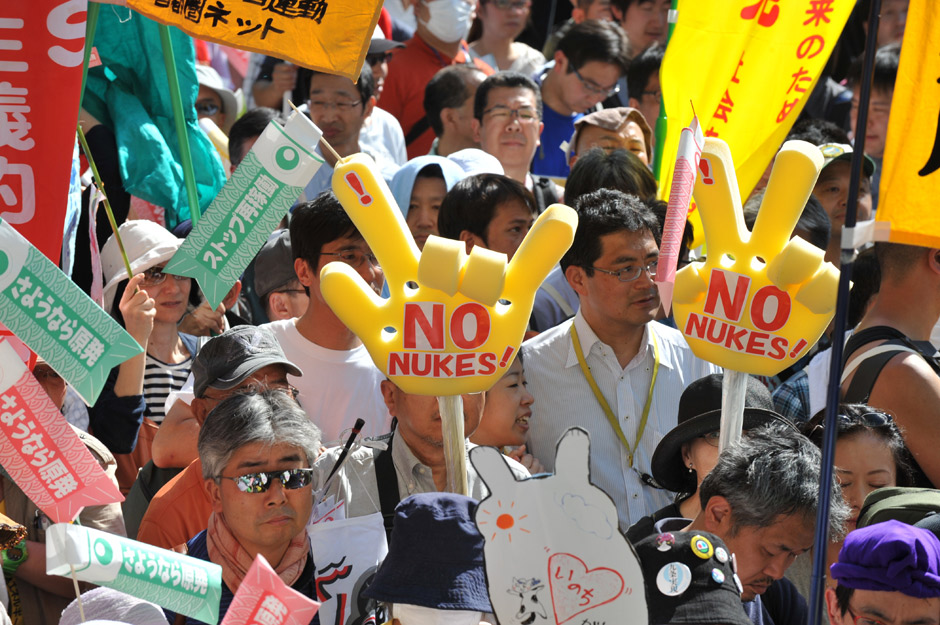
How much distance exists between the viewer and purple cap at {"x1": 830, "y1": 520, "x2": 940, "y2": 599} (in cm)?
265

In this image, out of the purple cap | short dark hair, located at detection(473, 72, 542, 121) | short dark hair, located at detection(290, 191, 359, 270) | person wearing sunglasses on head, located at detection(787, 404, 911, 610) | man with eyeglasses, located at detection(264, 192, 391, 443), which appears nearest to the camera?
the purple cap

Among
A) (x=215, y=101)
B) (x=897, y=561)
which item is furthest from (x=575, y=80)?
(x=897, y=561)

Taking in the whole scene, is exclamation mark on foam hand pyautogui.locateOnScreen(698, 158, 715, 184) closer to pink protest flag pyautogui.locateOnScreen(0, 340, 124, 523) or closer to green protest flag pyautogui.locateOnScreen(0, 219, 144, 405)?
green protest flag pyautogui.locateOnScreen(0, 219, 144, 405)

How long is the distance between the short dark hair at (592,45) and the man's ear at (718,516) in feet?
12.7

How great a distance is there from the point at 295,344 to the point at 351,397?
10.2 inches

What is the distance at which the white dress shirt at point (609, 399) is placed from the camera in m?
3.96

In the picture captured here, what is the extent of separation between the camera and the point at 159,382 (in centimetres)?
437

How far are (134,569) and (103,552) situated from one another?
0.07 meters

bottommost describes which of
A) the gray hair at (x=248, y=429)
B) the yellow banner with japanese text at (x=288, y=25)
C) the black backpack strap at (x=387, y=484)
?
the black backpack strap at (x=387, y=484)

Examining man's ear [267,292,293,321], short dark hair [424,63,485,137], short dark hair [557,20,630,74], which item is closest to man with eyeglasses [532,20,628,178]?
short dark hair [557,20,630,74]

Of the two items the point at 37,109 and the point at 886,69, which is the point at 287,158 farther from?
the point at 886,69

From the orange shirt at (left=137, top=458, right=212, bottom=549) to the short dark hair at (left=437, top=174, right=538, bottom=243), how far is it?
1599 millimetres

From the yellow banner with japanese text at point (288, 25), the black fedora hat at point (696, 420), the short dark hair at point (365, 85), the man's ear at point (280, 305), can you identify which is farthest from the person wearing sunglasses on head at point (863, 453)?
the short dark hair at point (365, 85)

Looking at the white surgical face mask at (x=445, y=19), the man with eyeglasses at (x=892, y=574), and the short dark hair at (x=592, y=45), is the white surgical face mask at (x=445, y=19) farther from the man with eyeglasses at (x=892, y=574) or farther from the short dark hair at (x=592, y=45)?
the man with eyeglasses at (x=892, y=574)
